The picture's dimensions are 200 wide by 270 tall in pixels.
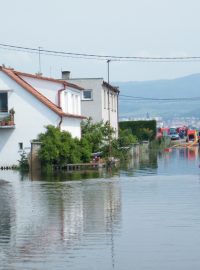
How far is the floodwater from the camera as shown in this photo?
15.2m

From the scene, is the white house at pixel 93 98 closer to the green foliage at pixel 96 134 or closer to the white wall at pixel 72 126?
the green foliage at pixel 96 134

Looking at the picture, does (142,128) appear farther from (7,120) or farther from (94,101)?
(7,120)

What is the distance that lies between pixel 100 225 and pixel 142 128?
7361 centimetres

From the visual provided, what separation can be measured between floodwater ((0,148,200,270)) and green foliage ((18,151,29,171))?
11.3m

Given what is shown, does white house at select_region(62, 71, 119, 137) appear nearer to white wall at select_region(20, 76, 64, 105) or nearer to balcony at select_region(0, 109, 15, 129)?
white wall at select_region(20, 76, 64, 105)

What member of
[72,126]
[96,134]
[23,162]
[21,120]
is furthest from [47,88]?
[96,134]

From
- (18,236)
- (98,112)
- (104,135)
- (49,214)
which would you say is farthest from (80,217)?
(98,112)

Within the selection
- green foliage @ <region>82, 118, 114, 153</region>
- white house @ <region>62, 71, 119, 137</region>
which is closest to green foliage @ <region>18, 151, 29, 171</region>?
green foliage @ <region>82, 118, 114, 153</region>

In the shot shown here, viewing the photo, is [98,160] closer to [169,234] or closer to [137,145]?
[137,145]

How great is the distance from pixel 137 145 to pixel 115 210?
45941 mm

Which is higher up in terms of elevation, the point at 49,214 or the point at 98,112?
the point at 98,112

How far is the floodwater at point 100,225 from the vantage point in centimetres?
1517

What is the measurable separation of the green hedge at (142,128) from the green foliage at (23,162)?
43321 millimetres

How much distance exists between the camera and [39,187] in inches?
1281
